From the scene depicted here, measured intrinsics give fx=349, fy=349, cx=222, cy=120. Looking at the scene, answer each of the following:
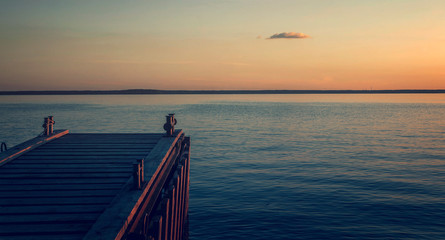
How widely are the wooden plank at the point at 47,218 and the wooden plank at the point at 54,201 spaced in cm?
56

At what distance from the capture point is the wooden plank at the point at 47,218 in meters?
6.34

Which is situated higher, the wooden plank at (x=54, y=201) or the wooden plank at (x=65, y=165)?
the wooden plank at (x=65, y=165)

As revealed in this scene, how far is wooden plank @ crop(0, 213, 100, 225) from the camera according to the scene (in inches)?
249

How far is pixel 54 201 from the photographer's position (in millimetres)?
7270

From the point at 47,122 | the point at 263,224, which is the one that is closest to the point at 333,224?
the point at 263,224

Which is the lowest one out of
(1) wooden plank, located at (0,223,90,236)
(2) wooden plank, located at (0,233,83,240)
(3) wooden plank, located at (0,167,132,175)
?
(2) wooden plank, located at (0,233,83,240)

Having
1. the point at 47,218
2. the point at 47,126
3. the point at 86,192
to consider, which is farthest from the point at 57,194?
the point at 47,126

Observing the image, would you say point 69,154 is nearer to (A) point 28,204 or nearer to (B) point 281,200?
(A) point 28,204

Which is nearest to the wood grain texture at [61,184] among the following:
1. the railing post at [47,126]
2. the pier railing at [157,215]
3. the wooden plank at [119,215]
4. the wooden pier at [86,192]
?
the wooden pier at [86,192]

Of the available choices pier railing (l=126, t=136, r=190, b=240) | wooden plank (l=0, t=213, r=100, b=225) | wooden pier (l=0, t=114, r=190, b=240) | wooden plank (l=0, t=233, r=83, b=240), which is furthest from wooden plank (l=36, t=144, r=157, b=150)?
wooden plank (l=0, t=233, r=83, b=240)

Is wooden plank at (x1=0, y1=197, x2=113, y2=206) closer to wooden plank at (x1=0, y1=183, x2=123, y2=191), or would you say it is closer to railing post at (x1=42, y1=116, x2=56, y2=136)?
wooden plank at (x1=0, y1=183, x2=123, y2=191)

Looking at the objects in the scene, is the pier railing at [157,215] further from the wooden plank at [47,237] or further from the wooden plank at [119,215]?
the wooden plank at [47,237]

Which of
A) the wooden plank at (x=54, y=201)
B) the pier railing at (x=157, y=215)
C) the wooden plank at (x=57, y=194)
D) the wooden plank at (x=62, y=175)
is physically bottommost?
the pier railing at (x=157, y=215)

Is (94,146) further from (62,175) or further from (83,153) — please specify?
(62,175)
